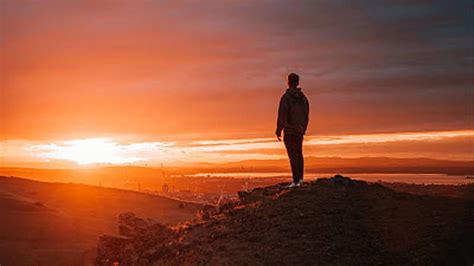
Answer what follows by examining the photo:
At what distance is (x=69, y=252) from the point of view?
1706 cm

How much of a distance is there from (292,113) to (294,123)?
0.26 metres

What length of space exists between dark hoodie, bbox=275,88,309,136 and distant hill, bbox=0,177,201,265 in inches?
249

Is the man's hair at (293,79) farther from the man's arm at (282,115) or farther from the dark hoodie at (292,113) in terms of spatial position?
the man's arm at (282,115)

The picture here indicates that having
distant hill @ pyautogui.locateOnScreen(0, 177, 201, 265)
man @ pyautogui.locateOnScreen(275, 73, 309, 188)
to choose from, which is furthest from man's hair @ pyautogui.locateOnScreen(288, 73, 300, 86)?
distant hill @ pyautogui.locateOnScreen(0, 177, 201, 265)

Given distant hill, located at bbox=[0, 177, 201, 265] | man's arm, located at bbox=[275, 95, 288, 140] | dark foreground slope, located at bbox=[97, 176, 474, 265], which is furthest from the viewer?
distant hill, located at bbox=[0, 177, 201, 265]

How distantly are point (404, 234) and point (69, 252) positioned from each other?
33.5 feet

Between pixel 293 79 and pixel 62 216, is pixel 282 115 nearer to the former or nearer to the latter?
pixel 293 79

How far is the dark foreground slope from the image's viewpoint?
10547mm

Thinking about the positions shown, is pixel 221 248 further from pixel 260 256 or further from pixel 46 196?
pixel 46 196

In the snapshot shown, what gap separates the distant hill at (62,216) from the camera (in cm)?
1670

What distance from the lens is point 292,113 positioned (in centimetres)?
1481

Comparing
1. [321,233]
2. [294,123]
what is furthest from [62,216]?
[321,233]

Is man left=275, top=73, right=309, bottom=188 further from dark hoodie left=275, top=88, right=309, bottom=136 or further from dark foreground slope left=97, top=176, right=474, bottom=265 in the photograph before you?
dark foreground slope left=97, top=176, right=474, bottom=265

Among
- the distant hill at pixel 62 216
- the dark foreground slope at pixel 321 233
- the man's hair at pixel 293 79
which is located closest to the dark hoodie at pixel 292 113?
the man's hair at pixel 293 79
